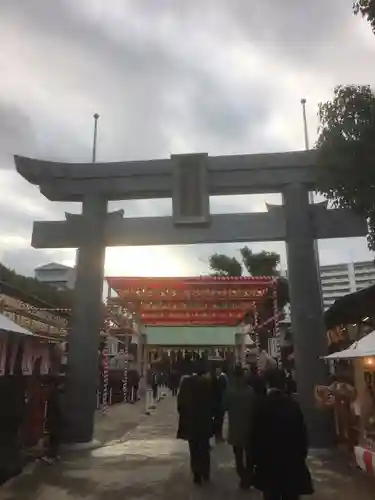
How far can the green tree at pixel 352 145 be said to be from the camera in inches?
302

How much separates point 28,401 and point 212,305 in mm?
9321

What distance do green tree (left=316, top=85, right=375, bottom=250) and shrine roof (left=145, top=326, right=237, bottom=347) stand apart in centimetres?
1399

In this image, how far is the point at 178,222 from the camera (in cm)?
1061

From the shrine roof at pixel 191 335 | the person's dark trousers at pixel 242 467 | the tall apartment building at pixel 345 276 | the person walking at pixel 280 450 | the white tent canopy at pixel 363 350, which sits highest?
the tall apartment building at pixel 345 276

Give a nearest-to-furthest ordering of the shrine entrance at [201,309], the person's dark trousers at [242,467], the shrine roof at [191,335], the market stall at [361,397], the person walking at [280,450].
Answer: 1. the person walking at [280,450]
2. the person's dark trousers at [242,467]
3. the market stall at [361,397]
4. the shrine entrance at [201,309]
5. the shrine roof at [191,335]

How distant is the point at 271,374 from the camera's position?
14.0ft

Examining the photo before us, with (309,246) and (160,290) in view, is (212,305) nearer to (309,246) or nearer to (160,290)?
(160,290)

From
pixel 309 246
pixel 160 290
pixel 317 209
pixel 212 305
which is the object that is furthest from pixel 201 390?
pixel 212 305

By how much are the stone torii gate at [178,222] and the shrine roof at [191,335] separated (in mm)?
11665

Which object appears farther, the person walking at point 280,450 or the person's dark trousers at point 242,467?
the person's dark trousers at point 242,467

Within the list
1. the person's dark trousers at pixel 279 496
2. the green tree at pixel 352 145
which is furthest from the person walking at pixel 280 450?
the green tree at pixel 352 145

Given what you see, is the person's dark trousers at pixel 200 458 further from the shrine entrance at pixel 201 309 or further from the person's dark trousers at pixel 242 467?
the shrine entrance at pixel 201 309

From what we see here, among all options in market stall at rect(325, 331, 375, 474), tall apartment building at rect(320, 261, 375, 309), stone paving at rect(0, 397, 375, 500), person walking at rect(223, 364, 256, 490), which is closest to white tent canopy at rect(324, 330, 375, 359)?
market stall at rect(325, 331, 375, 474)

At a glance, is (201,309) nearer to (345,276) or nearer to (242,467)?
(242,467)
